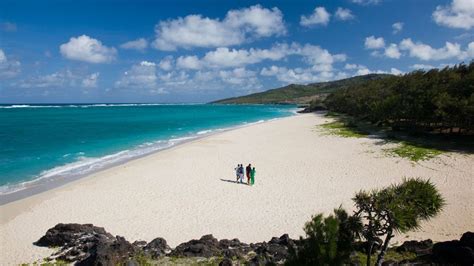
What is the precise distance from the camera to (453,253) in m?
10.4

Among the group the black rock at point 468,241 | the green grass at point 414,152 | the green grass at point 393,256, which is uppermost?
the black rock at point 468,241

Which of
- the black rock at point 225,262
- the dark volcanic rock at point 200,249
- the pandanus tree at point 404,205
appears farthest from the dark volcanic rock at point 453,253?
the dark volcanic rock at point 200,249

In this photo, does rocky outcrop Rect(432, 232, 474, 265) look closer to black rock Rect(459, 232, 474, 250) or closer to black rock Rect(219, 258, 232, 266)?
black rock Rect(459, 232, 474, 250)

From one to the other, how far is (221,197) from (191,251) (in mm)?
8280

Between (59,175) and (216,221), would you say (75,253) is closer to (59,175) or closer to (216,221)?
(216,221)

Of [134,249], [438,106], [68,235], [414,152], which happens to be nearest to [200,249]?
[134,249]

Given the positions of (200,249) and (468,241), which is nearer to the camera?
(468,241)

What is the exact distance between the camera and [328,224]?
26.7 ft

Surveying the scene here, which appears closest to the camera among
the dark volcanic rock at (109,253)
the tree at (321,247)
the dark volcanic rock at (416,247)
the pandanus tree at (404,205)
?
the tree at (321,247)

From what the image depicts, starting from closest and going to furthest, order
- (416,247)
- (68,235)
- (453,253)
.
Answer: (453,253), (416,247), (68,235)

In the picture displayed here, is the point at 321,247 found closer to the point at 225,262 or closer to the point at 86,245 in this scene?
the point at 225,262

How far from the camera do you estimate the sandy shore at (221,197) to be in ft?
52.6

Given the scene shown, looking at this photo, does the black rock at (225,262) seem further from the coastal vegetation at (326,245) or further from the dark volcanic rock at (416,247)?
the dark volcanic rock at (416,247)

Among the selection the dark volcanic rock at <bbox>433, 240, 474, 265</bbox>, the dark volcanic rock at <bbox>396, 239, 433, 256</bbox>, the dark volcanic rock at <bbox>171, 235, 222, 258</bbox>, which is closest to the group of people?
the dark volcanic rock at <bbox>171, 235, 222, 258</bbox>
